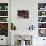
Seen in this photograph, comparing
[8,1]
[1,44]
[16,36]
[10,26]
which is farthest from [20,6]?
[1,44]

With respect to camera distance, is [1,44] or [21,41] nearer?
[21,41]

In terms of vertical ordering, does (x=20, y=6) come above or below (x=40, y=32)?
above

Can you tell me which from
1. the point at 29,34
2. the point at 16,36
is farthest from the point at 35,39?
the point at 16,36

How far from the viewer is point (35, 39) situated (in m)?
5.88

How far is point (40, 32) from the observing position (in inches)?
237

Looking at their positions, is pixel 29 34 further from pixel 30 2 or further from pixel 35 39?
pixel 30 2

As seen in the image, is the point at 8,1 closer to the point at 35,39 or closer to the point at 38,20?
the point at 38,20

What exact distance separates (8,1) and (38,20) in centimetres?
173

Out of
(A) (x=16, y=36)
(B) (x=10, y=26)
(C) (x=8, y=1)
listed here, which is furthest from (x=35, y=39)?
(C) (x=8, y=1)

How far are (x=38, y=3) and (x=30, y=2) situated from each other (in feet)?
1.29

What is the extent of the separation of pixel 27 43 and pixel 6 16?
65.8 inches

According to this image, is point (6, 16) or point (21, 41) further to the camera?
point (6, 16)

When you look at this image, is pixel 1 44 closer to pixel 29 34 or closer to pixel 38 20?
pixel 29 34

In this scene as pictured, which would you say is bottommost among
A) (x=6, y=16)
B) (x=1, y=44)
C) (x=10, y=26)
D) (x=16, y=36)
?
(x=1, y=44)
